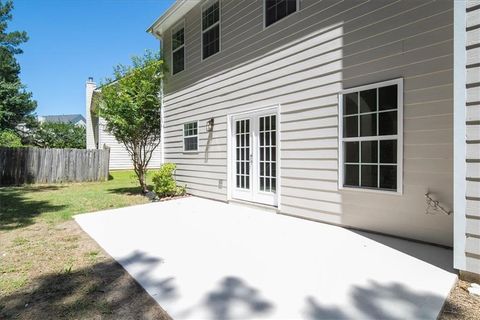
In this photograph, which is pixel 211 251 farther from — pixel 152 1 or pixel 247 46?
pixel 152 1

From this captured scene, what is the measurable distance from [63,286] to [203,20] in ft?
23.8

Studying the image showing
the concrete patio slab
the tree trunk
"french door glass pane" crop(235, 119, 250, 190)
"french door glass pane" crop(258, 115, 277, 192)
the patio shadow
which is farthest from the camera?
the tree trunk

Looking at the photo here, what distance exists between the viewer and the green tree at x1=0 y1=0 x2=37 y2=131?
59.2 feet

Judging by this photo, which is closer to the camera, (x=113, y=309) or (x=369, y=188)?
(x=113, y=309)

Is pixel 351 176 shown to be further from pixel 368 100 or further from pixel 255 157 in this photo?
pixel 255 157

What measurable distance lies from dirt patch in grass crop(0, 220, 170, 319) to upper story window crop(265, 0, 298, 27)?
16.9 ft

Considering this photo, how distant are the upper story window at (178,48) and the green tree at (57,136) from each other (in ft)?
57.2

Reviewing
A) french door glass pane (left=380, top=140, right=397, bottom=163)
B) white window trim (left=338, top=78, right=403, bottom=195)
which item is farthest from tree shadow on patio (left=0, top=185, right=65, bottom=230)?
french door glass pane (left=380, top=140, right=397, bottom=163)

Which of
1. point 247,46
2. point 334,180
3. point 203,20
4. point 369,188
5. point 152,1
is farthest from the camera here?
point 152,1

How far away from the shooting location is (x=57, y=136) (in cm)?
2303

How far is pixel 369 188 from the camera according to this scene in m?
4.21

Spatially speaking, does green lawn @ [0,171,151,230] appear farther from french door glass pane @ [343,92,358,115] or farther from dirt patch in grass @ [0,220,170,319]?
french door glass pane @ [343,92,358,115]

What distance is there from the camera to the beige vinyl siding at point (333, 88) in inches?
142

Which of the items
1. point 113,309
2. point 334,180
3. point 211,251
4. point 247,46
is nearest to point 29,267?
point 113,309
